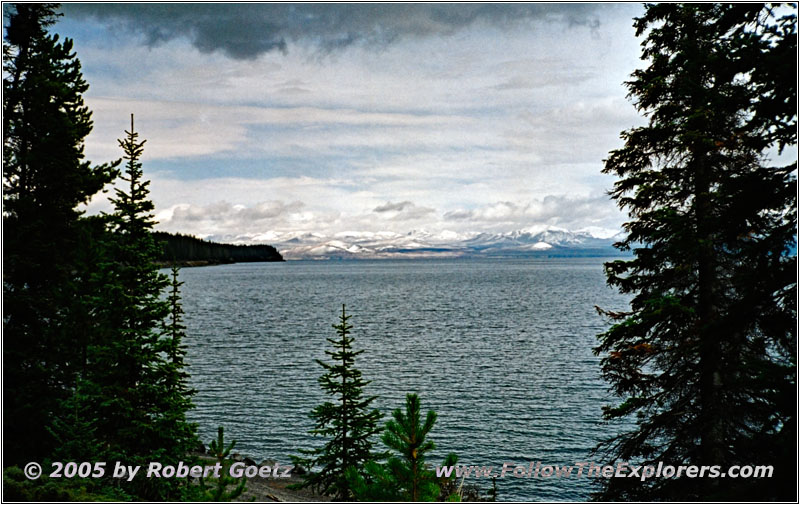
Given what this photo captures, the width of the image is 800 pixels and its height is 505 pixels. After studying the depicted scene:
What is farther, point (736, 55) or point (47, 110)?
point (47, 110)

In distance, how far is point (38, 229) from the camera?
16797 mm

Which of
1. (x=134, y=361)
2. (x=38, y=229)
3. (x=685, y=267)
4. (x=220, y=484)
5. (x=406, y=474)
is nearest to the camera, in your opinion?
(x=406, y=474)

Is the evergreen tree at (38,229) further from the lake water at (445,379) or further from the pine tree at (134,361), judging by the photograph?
the lake water at (445,379)

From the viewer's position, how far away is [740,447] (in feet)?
44.5

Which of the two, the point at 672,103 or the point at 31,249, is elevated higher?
the point at 672,103

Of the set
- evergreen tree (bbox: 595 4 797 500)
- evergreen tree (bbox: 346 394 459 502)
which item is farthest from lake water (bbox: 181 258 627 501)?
evergreen tree (bbox: 346 394 459 502)

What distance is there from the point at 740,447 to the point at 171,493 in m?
15.0

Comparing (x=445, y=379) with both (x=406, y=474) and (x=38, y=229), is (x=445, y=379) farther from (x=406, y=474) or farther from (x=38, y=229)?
(x=406, y=474)

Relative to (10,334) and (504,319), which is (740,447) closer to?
(10,334)

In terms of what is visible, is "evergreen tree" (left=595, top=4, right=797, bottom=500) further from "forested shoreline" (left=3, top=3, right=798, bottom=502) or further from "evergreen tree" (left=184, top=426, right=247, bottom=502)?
"evergreen tree" (left=184, top=426, right=247, bottom=502)

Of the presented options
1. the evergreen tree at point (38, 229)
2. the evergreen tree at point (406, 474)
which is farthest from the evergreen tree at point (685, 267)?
the evergreen tree at point (38, 229)

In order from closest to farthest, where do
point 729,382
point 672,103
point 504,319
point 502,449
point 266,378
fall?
point 729,382 < point 672,103 < point 502,449 < point 266,378 < point 504,319

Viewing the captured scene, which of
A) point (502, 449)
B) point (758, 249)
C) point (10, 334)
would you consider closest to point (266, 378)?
point (502, 449)

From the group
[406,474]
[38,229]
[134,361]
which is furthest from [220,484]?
[38,229]
